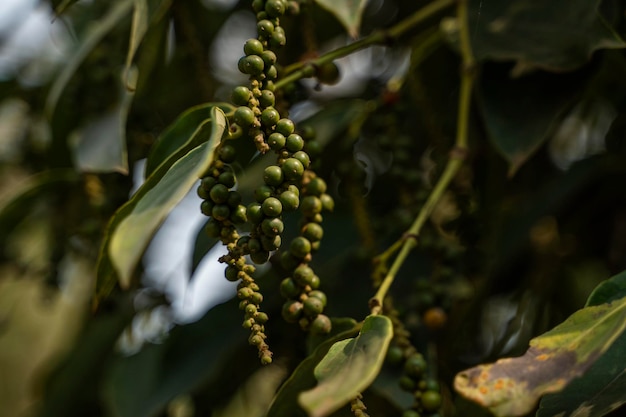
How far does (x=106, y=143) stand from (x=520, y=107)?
1.45ft

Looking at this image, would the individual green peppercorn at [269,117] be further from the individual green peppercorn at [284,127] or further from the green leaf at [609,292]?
the green leaf at [609,292]

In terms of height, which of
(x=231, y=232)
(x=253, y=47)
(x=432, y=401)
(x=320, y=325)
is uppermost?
(x=253, y=47)

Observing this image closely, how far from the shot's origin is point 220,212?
621mm

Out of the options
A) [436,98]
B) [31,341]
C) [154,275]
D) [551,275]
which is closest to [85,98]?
[154,275]

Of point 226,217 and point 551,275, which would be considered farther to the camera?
point 551,275

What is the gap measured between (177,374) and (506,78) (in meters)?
0.50

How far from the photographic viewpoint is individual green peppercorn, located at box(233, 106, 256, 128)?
62 cm

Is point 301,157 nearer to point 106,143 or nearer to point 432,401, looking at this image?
point 432,401

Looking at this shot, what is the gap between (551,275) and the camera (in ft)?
4.02

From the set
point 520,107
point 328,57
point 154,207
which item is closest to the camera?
point 154,207

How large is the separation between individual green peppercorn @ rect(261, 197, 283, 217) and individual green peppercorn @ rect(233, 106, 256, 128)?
0.06 meters

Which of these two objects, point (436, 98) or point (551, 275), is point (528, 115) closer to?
point (436, 98)

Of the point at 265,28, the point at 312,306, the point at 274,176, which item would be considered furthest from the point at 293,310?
the point at 265,28

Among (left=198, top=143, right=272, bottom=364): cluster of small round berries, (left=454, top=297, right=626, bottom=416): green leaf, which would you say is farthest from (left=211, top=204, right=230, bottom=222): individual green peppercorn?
(left=454, top=297, right=626, bottom=416): green leaf
